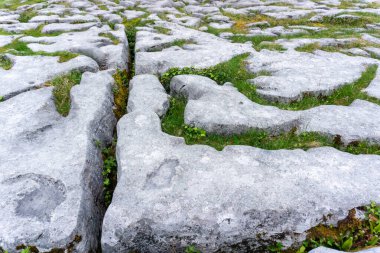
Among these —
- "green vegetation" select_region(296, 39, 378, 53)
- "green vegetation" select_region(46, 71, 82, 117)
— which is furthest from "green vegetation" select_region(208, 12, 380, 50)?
"green vegetation" select_region(46, 71, 82, 117)

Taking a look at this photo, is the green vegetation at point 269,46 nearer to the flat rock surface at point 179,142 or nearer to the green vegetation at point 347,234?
the flat rock surface at point 179,142

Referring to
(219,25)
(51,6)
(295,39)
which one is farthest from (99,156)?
(51,6)

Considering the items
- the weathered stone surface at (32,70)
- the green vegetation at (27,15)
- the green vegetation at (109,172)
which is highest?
the weathered stone surface at (32,70)

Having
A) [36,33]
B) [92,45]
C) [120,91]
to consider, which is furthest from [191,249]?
[36,33]

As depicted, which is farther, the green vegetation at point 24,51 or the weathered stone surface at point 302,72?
the green vegetation at point 24,51

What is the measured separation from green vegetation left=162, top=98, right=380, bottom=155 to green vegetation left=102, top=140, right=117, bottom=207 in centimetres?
156

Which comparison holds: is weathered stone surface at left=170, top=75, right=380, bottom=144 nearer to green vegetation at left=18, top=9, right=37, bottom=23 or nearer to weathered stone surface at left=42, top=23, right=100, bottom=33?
weathered stone surface at left=42, top=23, right=100, bottom=33

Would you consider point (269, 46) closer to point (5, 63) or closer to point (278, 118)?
point (278, 118)

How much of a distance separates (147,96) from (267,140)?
13.1ft

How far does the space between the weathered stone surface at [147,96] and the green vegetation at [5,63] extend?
521 centimetres

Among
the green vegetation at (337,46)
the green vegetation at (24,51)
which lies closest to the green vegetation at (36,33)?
the green vegetation at (24,51)

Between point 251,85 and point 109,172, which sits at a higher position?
point 251,85

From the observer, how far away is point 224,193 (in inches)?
234

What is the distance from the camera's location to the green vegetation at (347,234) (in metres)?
5.49
